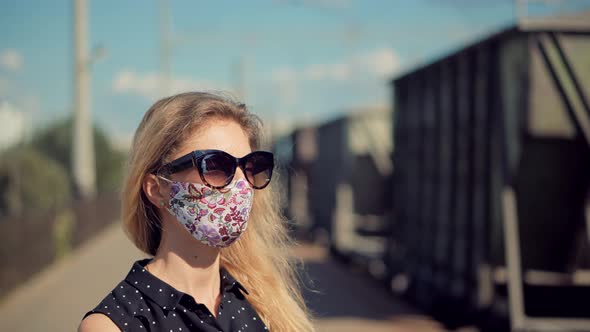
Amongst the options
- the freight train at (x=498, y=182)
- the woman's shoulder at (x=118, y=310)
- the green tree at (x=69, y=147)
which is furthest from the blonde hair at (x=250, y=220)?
the green tree at (x=69, y=147)

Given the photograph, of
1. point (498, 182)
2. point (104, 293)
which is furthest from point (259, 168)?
point (104, 293)

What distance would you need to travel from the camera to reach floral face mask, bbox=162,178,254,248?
8.02 ft

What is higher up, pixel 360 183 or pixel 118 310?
pixel 118 310

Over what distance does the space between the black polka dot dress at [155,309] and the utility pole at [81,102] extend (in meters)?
20.9

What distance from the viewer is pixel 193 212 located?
8.02 feet

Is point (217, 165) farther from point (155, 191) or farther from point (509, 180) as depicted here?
point (509, 180)

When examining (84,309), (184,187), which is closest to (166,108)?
(184,187)

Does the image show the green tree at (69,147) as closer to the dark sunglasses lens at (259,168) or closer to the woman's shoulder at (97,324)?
the dark sunglasses lens at (259,168)

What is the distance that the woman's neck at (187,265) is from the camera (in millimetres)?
2400

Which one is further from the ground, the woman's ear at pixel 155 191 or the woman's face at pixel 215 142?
the woman's face at pixel 215 142

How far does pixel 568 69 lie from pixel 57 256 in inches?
456

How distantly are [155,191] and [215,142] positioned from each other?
0.80ft

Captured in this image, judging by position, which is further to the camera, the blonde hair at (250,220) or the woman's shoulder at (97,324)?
the blonde hair at (250,220)

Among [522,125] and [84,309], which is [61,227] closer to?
[84,309]
